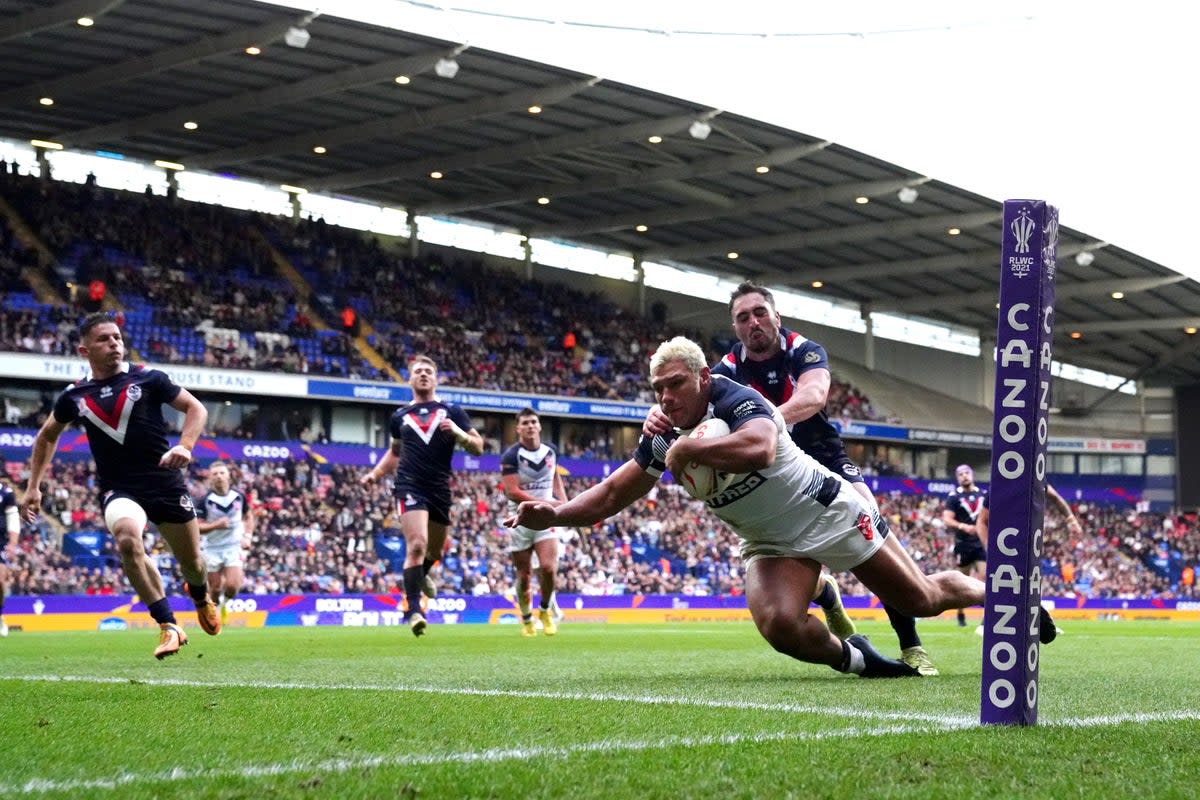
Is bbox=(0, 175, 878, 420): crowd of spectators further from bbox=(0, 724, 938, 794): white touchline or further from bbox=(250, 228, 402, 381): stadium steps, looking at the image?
bbox=(0, 724, 938, 794): white touchline

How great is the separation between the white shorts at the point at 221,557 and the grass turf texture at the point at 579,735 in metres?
12.2

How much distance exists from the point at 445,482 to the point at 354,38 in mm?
20127

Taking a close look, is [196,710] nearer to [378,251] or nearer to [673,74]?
[673,74]

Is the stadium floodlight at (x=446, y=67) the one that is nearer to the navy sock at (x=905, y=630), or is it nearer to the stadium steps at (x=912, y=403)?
the navy sock at (x=905, y=630)

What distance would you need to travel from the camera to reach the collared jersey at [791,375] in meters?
9.67

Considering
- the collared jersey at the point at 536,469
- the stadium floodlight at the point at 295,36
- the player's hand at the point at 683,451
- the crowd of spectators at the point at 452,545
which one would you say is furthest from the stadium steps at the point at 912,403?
the player's hand at the point at 683,451

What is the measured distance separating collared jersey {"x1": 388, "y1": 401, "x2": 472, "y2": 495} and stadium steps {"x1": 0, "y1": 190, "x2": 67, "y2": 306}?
25214mm

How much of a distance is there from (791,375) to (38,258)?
3348 centimetres

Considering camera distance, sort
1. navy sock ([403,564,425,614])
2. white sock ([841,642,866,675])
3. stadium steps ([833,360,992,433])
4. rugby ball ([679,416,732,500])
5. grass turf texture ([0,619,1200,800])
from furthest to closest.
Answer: stadium steps ([833,360,992,433]) < navy sock ([403,564,425,614]) < white sock ([841,642,866,675]) < rugby ball ([679,416,732,500]) < grass turf texture ([0,619,1200,800])

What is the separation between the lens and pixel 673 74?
3709 centimetres

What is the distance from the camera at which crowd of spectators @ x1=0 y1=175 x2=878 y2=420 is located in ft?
131

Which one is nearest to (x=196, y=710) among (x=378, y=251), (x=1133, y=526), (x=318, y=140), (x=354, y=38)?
(x=354, y=38)

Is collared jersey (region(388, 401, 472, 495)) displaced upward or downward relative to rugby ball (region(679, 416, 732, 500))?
upward

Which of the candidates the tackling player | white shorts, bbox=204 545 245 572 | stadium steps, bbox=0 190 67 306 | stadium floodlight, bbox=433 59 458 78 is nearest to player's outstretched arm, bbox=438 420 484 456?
the tackling player
